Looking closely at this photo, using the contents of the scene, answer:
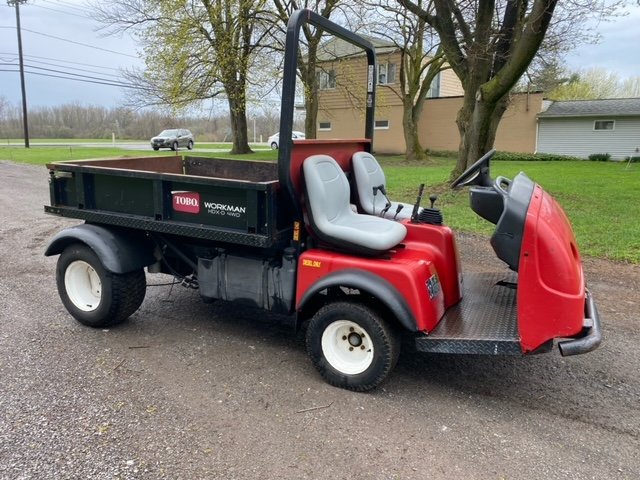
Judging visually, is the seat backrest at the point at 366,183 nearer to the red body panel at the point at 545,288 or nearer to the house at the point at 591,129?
the red body panel at the point at 545,288

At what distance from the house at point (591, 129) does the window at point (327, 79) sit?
11298 mm

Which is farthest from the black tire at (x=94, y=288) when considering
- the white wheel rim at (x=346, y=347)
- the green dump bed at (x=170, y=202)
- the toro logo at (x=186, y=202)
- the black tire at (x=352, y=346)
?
the white wheel rim at (x=346, y=347)

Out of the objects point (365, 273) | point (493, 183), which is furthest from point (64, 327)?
point (493, 183)

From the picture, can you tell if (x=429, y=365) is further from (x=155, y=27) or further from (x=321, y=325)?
(x=155, y=27)

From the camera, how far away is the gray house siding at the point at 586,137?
24.9 meters

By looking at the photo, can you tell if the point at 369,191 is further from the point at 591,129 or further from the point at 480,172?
the point at 591,129

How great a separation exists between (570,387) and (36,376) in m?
3.39

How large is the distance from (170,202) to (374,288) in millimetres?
1659

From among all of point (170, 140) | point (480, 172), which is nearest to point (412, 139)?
point (170, 140)

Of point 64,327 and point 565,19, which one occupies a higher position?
point 565,19

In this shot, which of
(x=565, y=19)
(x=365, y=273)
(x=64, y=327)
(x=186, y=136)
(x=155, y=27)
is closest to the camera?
(x=365, y=273)

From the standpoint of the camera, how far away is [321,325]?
333 centimetres

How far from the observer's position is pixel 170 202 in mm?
3814

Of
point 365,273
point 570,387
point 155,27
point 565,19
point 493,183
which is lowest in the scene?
point 570,387
